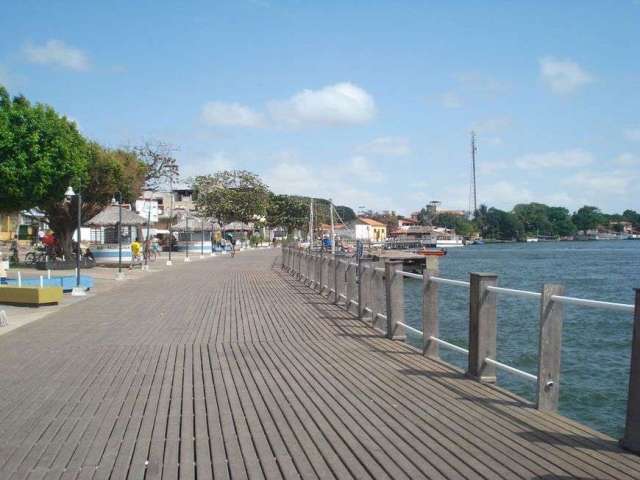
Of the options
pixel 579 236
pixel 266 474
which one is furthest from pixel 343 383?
pixel 579 236

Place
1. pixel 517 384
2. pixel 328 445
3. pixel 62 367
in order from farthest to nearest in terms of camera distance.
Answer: pixel 517 384, pixel 62 367, pixel 328 445

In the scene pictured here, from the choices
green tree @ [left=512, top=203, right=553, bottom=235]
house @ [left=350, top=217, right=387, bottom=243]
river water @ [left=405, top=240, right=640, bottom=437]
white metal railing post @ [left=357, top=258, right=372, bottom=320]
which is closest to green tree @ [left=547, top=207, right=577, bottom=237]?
green tree @ [left=512, top=203, right=553, bottom=235]

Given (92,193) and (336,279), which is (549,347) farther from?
(92,193)

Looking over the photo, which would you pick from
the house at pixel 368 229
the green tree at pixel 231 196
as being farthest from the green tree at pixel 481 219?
the green tree at pixel 231 196

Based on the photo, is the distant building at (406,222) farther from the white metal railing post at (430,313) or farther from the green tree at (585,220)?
the white metal railing post at (430,313)

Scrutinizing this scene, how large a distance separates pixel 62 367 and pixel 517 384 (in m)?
6.80

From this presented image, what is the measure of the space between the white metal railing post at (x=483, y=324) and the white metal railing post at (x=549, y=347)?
1.05m

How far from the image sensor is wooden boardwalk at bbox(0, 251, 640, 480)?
15.1 ft

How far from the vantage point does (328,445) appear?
5.07m

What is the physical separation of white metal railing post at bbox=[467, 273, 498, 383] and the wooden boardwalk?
211 mm

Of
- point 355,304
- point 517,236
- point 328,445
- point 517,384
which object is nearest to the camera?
point 328,445

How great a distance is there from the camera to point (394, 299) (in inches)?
396

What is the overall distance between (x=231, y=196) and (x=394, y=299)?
70164mm

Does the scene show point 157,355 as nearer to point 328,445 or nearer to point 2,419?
point 2,419
